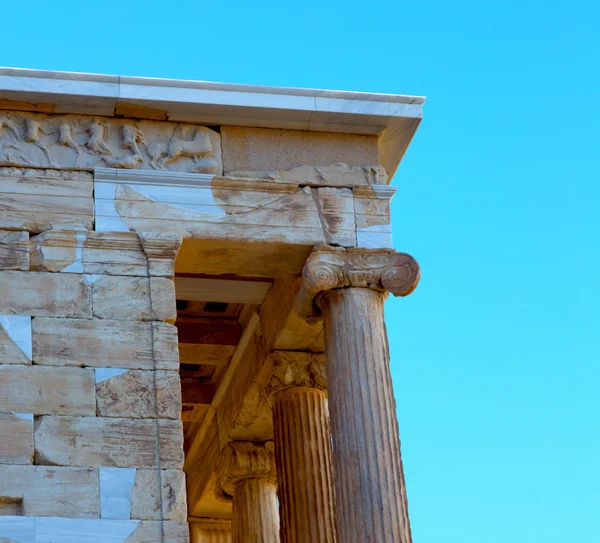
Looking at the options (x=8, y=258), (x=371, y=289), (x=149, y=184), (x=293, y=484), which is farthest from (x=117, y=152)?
(x=293, y=484)

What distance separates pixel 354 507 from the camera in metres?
18.5

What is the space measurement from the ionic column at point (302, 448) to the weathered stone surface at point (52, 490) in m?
4.08

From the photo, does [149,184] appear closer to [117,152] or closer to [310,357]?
[117,152]

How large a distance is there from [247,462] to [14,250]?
620 centimetres

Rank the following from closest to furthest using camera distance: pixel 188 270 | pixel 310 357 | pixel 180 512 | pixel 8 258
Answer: pixel 180 512 < pixel 8 258 < pixel 188 270 < pixel 310 357

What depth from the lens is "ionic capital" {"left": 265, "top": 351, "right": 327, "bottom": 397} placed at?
22.0m

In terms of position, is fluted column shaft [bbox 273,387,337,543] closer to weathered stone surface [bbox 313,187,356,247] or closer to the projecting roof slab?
weathered stone surface [bbox 313,187,356,247]

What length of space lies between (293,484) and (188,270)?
3.33m

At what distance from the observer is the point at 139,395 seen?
61.0ft

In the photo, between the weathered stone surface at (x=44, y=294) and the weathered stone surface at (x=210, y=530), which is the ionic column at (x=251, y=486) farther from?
the weathered stone surface at (x=44, y=294)

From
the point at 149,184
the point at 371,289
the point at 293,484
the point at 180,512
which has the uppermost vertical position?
the point at 149,184

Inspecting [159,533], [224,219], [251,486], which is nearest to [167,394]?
[159,533]

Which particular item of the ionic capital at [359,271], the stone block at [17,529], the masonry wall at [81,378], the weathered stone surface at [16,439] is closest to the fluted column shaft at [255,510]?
the ionic capital at [359,271]

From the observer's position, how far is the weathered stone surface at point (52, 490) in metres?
17.7
